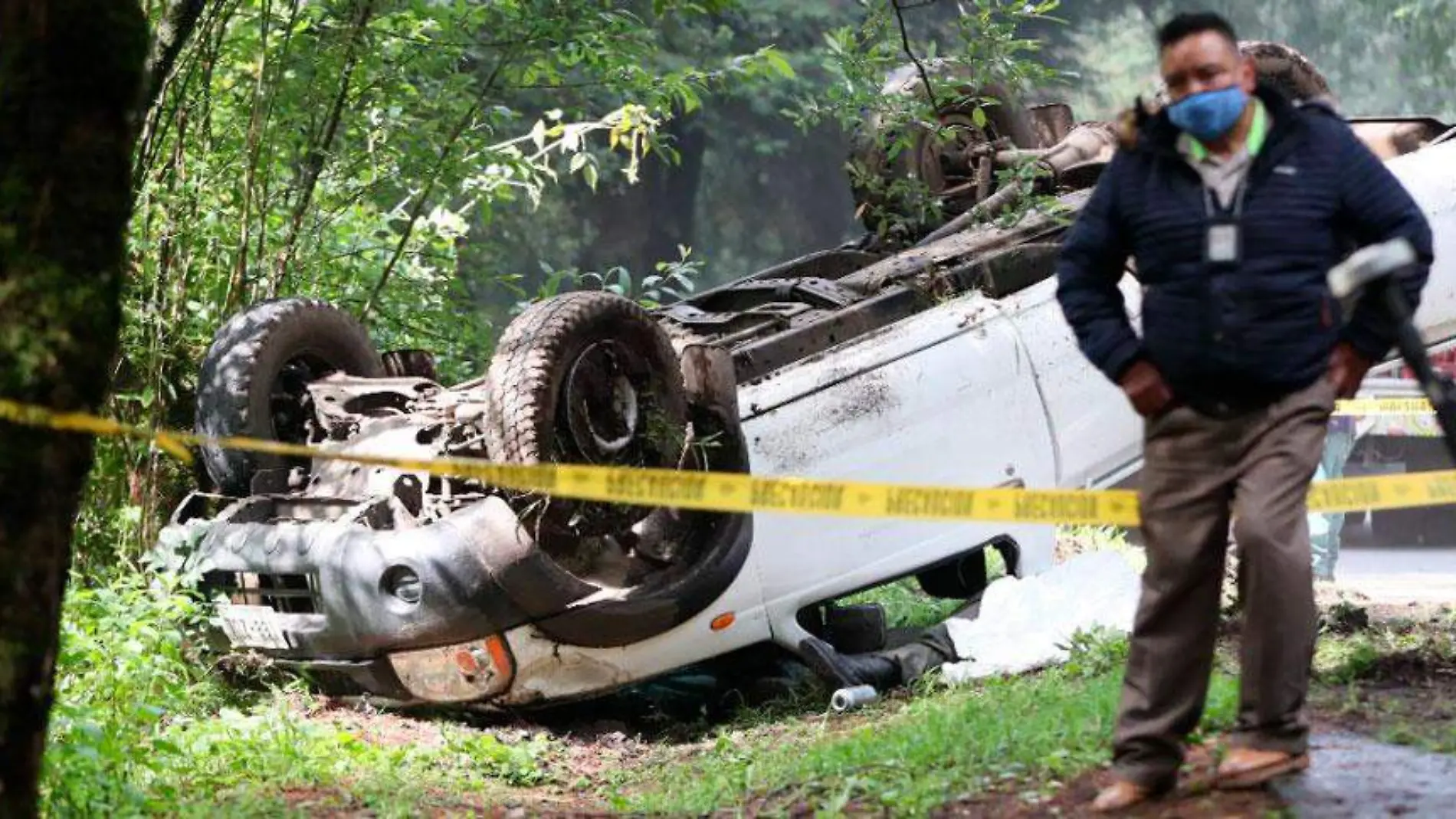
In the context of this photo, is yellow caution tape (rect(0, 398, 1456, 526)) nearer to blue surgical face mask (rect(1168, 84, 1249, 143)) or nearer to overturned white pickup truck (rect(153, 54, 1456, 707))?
blue surgical face mask (rect(1168, 84, 1249, 143))

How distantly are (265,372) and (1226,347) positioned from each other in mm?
4619

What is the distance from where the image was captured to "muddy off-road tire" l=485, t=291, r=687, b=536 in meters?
6.37

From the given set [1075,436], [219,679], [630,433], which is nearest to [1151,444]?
[630,433]

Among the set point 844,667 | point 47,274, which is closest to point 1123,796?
point 47,274

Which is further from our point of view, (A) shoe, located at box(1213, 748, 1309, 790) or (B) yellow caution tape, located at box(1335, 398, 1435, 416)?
(B) yellow caution tape, located at box(1335, 398, 1435, 416)

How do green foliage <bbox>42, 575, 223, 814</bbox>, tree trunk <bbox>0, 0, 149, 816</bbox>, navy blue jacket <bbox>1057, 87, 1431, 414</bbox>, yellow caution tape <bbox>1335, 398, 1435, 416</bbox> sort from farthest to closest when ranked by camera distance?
1. yellow caution tape <bbox>1335, 398, 1435, 416</bbox>
2. green foliage <bbox>42, 575, 223, 814</bbox>
3. navy blue jacket <bbox>1057, 87, 1431, 414</bbox>
4. tree trunk <bbox>0, 0, 149, 816</bbox>

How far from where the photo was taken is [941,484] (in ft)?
24.2

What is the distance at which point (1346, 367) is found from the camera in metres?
4.06

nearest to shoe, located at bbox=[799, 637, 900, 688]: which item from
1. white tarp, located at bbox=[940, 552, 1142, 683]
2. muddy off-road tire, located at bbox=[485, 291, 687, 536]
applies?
white tarp, located at bbox=[940, 552, 1142, 683]

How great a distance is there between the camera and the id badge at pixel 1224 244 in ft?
13.0

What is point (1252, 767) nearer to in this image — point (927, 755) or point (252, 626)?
point (927, 755)

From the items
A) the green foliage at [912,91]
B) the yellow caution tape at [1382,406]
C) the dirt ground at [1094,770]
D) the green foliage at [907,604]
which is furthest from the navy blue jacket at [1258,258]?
the yellow caution tape at [1382,406]

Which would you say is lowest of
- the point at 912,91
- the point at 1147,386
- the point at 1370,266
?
the point at 1147,386

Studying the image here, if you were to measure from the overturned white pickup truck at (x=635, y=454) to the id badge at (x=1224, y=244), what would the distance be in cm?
289
